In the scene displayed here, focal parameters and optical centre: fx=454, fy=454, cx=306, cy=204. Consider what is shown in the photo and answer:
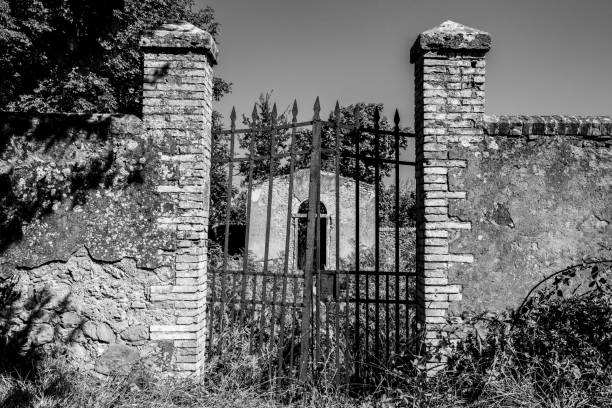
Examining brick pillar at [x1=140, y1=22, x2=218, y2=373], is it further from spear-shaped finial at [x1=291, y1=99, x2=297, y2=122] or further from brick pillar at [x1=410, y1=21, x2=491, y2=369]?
brick pillar at [x1=410, y1=21, x2=491, y2=369]

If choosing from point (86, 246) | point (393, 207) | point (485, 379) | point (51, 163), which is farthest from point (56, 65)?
point (393, 207)

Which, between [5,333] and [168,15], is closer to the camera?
[5,333]

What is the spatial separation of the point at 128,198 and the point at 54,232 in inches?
29.4

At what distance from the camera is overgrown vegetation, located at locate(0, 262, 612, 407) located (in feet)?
11.6

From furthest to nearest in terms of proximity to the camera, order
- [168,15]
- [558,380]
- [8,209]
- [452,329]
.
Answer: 1. [168,15]
2. [8,209]
3. [452,329]
4. [558,380]

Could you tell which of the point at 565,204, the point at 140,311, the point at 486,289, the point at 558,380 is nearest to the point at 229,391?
the point at 140,311

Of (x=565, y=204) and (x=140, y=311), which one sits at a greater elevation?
(x=565, y=204)

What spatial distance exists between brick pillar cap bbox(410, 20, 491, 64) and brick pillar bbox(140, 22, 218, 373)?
6.57 ft

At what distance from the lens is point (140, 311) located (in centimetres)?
414

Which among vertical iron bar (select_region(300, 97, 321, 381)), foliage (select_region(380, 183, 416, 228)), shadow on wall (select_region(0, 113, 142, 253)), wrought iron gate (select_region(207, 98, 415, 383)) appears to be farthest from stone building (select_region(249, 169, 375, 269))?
shadow on wall (select_region(0, 113, 142, 253))

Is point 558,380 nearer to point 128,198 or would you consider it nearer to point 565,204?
point 565,204

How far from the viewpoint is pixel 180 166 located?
419 cm

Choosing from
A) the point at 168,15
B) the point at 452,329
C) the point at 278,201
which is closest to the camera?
the point at 452,329

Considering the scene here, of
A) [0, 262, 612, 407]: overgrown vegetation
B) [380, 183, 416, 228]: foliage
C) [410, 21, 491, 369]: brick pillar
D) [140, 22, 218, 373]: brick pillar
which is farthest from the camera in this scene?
[380, 183, 416, 228]: foliage
